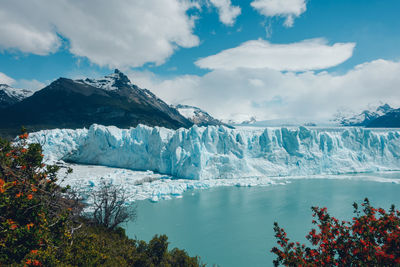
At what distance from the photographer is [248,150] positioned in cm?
2452

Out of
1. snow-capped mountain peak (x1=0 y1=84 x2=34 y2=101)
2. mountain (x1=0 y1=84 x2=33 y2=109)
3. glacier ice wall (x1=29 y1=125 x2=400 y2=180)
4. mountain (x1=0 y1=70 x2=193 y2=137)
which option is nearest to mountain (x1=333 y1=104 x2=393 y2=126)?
mountain (x1=0 y1=70 x2=193 y2=137)

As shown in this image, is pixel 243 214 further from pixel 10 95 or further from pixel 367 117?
pixel 367 117

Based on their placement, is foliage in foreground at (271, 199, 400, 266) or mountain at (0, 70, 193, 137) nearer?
foliage in foreground at (271, 199, 400, 266)

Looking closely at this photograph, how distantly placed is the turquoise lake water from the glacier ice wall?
13.6ft

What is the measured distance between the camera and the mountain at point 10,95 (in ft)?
252

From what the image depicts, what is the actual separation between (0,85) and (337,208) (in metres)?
115

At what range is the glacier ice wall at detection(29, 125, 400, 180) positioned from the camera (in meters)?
23.0

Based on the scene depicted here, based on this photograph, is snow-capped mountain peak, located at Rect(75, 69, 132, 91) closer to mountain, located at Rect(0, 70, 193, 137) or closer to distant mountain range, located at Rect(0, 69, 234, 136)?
distant mountain range, located at Rect(0, 69, 234, 136)

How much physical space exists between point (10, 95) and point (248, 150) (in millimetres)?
94477

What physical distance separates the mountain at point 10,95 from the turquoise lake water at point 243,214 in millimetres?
86454

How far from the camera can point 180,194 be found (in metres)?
16.2

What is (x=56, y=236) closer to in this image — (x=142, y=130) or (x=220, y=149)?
(x=220, y=149)

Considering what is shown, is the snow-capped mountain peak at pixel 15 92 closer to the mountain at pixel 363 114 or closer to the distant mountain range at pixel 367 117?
the distant mountain range at pixel 367 117

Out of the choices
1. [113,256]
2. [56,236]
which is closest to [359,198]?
[113,256]
